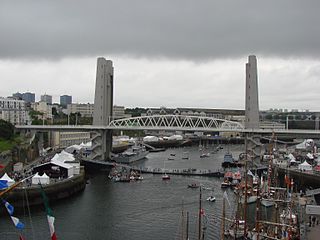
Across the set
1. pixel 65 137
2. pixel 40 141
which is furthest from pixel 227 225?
pixel 65 137

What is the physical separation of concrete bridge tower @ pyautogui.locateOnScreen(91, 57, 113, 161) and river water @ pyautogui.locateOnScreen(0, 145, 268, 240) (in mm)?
8355

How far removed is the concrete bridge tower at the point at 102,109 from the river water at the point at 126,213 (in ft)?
27.4

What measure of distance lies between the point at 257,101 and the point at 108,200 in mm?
15370

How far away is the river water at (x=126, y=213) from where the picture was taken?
1389cm

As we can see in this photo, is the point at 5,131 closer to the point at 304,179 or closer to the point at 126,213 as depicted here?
the point at 126,213

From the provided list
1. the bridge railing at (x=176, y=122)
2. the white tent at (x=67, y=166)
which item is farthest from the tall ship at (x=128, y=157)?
the white tent at (x=67, y=166)

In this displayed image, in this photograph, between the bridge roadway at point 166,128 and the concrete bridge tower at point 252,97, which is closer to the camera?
the bridge roadway at point 166,128

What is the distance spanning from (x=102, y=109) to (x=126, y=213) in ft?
54.7

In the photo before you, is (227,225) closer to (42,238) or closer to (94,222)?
(94,222)

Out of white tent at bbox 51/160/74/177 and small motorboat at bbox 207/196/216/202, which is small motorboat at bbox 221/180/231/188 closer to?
small motorboat at bbox 207/196/216/202

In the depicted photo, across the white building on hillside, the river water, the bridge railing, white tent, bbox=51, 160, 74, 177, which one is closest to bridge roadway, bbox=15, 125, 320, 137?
the bridge railing

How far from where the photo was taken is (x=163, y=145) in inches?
2098

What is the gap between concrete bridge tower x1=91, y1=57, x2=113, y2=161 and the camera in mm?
31969

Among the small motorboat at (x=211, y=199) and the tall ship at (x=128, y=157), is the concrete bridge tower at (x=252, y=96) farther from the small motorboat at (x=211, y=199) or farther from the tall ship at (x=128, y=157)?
the small motorboat at (x=211, y=199)
